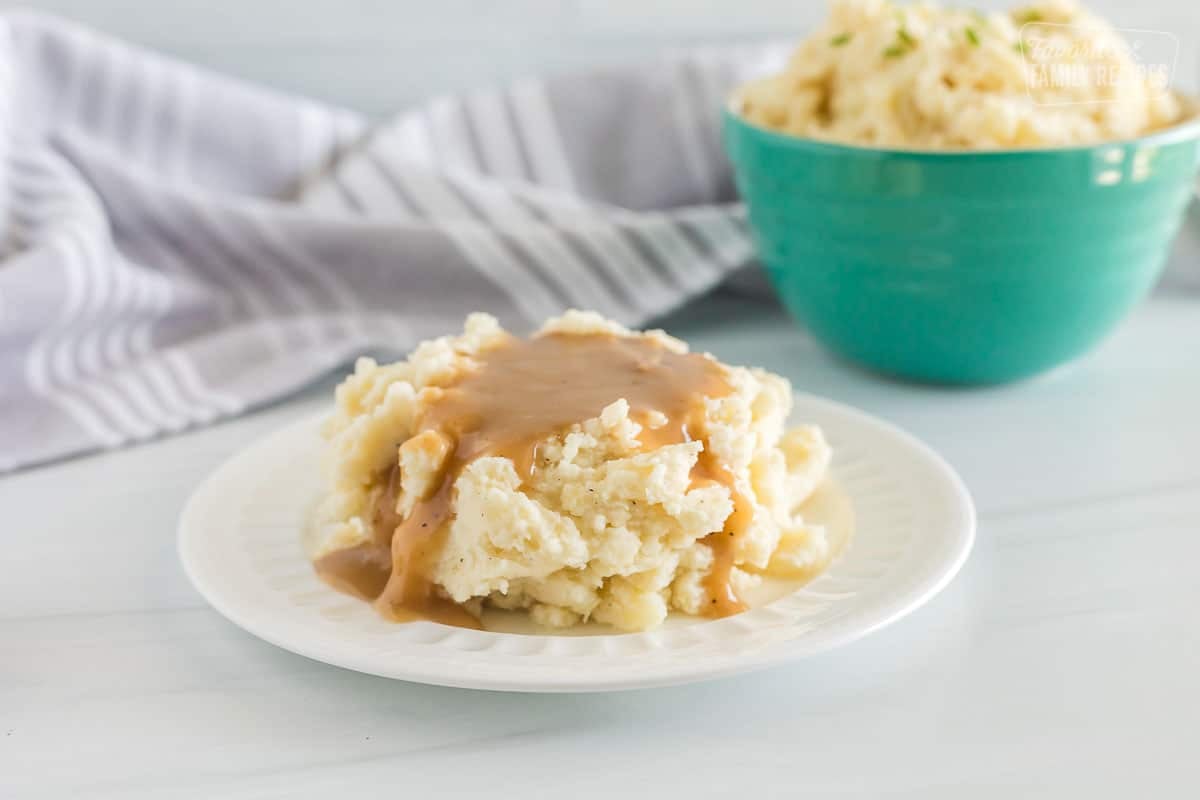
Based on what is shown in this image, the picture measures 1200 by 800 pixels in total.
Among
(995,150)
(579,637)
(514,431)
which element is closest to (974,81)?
(995,150)

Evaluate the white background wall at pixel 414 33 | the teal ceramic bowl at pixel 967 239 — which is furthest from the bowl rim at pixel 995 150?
the white background wall at pixel 414 33

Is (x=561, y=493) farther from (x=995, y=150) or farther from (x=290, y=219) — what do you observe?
(x=290, y=219)

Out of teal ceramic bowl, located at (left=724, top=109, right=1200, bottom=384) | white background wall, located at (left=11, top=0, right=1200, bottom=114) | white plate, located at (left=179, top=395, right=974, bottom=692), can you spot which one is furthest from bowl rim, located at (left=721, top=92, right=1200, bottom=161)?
white background wall, located at (left=11, top=0, right=1200, bottom=114)

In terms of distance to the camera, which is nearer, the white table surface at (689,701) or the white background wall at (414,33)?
the white table surface at (689,701)

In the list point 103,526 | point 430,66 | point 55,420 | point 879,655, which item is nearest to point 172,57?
point 430,66

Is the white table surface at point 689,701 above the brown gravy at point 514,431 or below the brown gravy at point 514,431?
below

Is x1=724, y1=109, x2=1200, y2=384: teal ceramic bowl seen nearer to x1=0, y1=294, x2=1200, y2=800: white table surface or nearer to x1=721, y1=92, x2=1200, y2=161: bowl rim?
x1=721, y1=92, x2=1200, y2=161: bowl rim

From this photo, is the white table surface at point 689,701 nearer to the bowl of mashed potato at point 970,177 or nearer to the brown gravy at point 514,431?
the brown gravy at point 514,431
